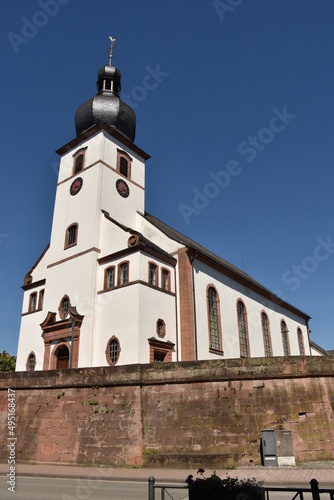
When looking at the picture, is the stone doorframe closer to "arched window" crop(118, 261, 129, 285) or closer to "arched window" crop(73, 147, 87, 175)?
"arched window" crop(118, 261, 129, 285)

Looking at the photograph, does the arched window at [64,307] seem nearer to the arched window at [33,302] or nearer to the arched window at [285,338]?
the arched window at [33,302]

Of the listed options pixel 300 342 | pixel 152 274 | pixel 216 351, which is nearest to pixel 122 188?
pixel 152 274

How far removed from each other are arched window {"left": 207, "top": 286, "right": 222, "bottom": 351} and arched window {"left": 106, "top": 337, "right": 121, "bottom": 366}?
696cm

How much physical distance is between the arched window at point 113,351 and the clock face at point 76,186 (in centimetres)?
1173

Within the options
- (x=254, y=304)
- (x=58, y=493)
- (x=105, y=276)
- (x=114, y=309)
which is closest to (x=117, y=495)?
(x=58, y=493)

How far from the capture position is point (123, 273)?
24.0m

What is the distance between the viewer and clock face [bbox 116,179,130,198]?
1141 inches

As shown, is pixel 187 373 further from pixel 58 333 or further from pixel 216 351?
Answer: pixel 58 333

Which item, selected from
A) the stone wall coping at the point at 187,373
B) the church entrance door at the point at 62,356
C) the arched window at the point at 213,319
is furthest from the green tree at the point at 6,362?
the stone wall coping at the point at 187,373

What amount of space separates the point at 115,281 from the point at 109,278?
754mm

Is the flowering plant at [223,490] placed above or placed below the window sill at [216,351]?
below

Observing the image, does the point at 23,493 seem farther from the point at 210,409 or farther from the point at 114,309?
the point at 114,309

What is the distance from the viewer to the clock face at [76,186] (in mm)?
28972

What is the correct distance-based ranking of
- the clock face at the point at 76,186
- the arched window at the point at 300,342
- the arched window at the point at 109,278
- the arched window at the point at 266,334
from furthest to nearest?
the arched window at the point at 300,342, the arched window at the point at 266,334, the clock face at the point at 76,186, the arched window at the point at 109,278
